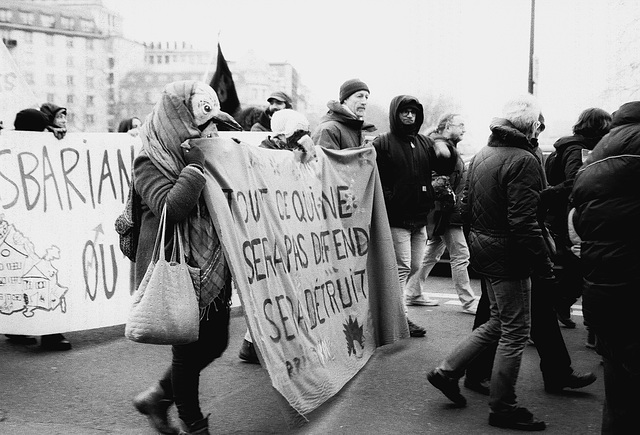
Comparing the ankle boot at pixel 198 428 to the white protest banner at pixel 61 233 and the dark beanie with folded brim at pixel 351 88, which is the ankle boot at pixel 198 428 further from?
the dark beanie with folded brim at pixel 351 88

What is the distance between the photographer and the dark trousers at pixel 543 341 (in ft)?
16.2

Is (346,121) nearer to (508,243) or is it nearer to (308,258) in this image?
(308,258)

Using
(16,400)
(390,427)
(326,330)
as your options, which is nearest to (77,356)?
(16,400)

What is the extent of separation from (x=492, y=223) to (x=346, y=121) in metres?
2.15

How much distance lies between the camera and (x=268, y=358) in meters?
3.94

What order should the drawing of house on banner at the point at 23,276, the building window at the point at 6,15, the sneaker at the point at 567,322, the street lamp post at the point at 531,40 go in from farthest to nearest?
1. the building window at the point at 6,15
2. the street lamp post at the point at 531,40
3. the sneaker at the point at 567,322
4. the drawing of house on banner at the point at 23,276

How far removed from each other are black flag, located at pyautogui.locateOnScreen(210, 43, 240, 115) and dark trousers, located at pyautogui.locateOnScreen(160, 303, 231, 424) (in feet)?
15.2

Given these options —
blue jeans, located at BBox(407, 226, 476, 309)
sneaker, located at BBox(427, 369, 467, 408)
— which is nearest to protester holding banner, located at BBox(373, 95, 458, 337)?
blue jeans, located at BBox(407, 226, 476, 309)

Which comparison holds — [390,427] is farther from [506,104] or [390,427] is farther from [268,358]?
[506,104]

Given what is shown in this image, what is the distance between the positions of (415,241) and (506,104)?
8.08ft

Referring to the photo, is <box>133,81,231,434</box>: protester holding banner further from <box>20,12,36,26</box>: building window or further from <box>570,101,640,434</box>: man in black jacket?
<box>20,12,36,26</box>: building window

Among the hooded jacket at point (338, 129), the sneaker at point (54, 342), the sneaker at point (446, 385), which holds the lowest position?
the sneaker at point (54, 342)

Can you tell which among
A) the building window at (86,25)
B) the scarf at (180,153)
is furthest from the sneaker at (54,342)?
the building window at (86,25)

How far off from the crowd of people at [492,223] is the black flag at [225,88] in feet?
6.76
